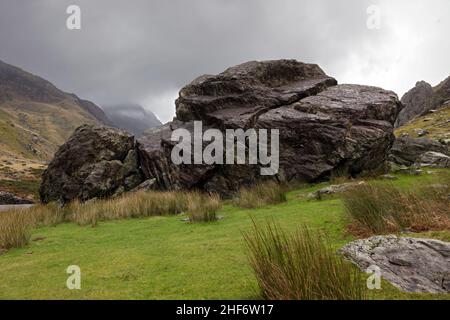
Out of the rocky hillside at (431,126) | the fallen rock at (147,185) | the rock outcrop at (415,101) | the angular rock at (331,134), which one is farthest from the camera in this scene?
the rock outcrop at (415,101)

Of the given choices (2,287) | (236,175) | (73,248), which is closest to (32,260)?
(73,248)

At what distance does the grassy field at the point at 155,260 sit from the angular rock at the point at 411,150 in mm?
9613

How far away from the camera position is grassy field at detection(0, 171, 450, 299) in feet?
15.5

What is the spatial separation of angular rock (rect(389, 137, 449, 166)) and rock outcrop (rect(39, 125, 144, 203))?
1274 centimetres

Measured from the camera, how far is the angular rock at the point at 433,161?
52.1ft

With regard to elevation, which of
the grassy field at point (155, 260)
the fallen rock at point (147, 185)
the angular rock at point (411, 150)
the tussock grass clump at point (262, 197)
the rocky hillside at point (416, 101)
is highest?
the rocky hillside at point (416, 101)

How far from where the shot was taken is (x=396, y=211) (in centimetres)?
697

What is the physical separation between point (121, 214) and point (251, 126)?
7.01 m

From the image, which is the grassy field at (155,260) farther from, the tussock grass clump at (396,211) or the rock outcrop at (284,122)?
the rock outcrop at (284,122)

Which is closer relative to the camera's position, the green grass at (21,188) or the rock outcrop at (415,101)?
the green grass at (21,188)

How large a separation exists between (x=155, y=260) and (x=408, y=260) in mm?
3759

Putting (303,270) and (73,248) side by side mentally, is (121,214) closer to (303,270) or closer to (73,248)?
(73,248)

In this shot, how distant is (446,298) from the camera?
3828 mm

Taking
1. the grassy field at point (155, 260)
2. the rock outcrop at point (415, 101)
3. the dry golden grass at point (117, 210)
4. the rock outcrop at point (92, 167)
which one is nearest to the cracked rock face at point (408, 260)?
the grassy field at point (155, 260)
